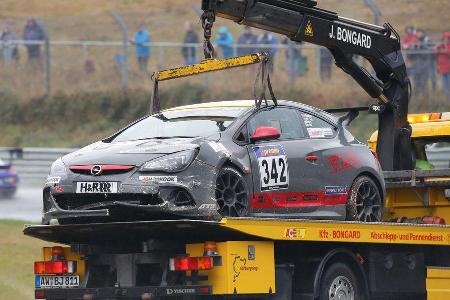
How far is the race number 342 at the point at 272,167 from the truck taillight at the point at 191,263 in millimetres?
1097

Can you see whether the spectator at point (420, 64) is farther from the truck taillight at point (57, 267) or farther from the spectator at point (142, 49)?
the truck taillight at point (57, 267)

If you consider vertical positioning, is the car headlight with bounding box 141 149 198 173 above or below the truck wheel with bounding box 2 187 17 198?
below

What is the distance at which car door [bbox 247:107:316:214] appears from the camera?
12.8 m

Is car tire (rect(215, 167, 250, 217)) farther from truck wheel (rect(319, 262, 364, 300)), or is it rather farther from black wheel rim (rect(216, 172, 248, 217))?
truck wheel (rect(319, 262, 364, 300))

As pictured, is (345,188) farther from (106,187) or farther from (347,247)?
(106,187)

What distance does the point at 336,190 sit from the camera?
537 inches

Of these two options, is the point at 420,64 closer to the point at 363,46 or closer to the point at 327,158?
the point at 363,46

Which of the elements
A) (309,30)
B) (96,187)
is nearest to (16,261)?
(309,30)

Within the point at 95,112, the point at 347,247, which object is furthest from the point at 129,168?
the point at 95,112

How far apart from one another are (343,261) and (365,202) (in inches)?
34.6

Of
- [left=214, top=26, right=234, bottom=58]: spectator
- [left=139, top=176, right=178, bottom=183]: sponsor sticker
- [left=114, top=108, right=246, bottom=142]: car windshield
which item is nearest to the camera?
[left=139, top=176, right=178, bottom=183]: sponsor sticker

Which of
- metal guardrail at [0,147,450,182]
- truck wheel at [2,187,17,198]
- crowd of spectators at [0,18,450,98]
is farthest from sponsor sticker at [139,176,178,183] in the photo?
metal guardrail at [0,147,450,182]

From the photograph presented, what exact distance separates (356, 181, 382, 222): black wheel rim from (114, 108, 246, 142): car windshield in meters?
1.67

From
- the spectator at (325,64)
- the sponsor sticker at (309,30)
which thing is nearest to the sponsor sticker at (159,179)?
the sponsor sticker at (309,30)
